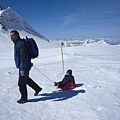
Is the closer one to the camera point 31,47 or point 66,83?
point 31,47

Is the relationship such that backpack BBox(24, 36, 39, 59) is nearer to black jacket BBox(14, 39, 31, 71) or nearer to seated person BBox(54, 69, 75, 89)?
black jacket BBox(14, 39, 31, 71)

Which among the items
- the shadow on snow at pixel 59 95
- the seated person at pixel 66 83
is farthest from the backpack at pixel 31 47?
the seated person at pixel 66 83

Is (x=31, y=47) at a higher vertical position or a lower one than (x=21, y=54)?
higher

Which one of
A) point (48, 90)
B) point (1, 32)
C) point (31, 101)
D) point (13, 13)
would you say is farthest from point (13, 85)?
point (13, 13)

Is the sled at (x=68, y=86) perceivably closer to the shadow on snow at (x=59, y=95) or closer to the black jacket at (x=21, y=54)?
the shadow on snow at (x=59, y=95)

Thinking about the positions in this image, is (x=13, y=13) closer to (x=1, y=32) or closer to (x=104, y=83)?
(x=1, y=32)

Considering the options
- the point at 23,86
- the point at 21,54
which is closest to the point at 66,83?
the point at 23,86

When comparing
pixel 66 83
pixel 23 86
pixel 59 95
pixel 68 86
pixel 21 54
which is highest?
pixel 21 54

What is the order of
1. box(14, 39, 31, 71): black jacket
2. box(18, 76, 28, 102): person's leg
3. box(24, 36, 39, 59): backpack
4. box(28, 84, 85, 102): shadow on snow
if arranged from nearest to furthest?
box(14, 39, 31, 71): black jacket < box(24, 36, 39, 59): backpack < box(18, 76, 28, 102): person's leg < box(28, 84, 85, 102): shadow on snow

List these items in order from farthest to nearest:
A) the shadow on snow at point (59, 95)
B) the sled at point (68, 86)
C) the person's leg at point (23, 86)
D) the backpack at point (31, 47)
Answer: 1. the sled at point (68, 86)
2. the shadow on snow at point (59, 95)
3. the person's leg at point (23, 86)
4. the backpack at point (31, 47)

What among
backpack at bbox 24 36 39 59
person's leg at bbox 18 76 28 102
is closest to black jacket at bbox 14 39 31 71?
backpack at bbox 24 36 39 59

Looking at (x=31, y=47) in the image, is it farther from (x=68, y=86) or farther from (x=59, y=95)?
(x=68, y=86)

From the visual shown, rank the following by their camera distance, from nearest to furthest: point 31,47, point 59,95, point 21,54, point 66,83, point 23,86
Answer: point 21,54 < point 31,47 < point 23,86 < point 59,95 < point 66,83

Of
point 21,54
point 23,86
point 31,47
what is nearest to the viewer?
point 21,54
